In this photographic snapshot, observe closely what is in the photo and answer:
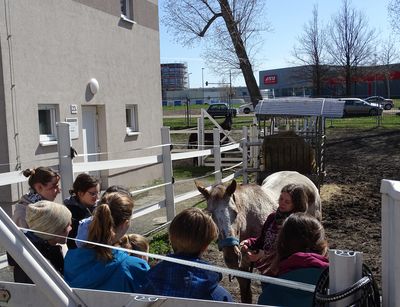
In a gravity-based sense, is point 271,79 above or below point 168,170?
above

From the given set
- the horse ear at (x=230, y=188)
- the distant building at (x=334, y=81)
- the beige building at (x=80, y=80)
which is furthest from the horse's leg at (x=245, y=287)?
the distant building at (x=334, y=81)

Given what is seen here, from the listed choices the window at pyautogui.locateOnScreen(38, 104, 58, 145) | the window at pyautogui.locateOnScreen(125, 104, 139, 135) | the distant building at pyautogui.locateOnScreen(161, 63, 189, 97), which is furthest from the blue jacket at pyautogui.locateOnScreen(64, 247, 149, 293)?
the distant building at pyautogui.locateOnScreen(161, 63, 189, 97)

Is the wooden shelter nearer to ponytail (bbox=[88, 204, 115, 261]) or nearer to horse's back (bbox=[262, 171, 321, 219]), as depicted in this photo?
horse's back (bbox=[262, 171, 321, 219])

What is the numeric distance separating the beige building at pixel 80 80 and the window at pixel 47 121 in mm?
20

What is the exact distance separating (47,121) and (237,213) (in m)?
6.23

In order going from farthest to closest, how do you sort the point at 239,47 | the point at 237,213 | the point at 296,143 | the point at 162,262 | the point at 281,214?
the point at 239,47, the point at 296,143, the point at 237,213, the point at 281,214, the point at 162,262

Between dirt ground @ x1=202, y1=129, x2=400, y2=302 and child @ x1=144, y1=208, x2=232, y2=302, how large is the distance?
9.21 ft

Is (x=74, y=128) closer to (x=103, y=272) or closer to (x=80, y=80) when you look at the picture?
(x=80, y=80)

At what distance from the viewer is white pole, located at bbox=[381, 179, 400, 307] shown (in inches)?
57.9

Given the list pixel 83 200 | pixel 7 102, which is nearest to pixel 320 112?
pixel 7 102

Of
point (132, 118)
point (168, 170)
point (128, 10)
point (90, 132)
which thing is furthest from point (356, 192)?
point (128, 10)

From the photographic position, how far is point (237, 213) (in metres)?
4.29

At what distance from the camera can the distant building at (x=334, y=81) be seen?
5072 centimetres

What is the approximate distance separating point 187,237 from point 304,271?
575 mm
